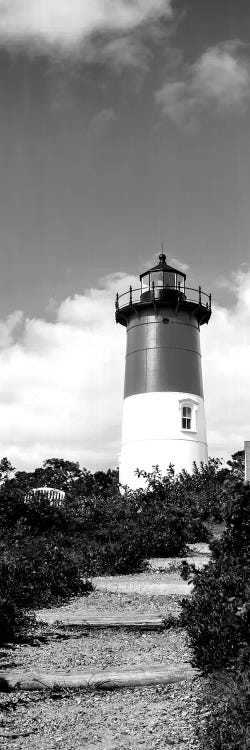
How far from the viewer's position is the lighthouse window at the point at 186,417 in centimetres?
2689

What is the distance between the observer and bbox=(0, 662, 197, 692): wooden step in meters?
5.68

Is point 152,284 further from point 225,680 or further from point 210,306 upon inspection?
point 225,680

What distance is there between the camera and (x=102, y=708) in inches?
207

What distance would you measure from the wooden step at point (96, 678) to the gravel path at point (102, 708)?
0.29 feet

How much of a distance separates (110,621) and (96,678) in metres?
2.98

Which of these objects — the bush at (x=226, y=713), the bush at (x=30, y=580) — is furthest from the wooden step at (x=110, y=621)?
the bush at (x=226, y=713)

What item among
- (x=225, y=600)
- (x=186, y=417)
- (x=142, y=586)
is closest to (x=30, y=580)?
(x=142, y=586)

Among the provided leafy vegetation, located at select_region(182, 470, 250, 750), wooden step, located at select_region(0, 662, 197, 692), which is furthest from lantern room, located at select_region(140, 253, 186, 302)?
wooden step, located at select_region(0, 662, 197, 692)

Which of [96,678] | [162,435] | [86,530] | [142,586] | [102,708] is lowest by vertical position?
[102,708]

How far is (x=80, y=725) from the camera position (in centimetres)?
491

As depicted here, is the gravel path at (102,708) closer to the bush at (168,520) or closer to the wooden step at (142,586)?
the wooden step at (142,586)

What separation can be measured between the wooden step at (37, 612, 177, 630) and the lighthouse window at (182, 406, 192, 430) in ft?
58.4

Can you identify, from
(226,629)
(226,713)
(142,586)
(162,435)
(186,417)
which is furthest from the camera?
(186,417)

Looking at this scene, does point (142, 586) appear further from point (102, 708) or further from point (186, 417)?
point (186, 417)
